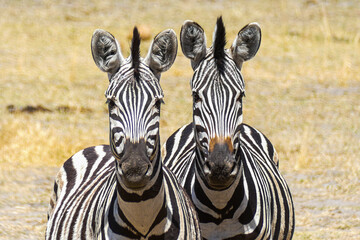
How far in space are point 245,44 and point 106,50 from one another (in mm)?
1344

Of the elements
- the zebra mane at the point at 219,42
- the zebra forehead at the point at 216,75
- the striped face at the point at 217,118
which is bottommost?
the striped face at the point at 217,118

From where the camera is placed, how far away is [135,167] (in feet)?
12.9

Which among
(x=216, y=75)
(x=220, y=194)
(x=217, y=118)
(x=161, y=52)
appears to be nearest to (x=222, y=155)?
(x=217, y=118)

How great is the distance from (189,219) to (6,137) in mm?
7146

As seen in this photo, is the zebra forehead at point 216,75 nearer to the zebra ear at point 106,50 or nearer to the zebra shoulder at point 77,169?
Answer: the zebra ear at point 106,50

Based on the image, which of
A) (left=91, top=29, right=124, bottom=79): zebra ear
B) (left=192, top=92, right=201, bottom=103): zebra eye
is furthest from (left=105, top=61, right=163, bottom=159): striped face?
(left=192, top=92, right=201, bottom=103): zebra eye

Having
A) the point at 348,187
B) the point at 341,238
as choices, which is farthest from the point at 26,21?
the point at 341,238

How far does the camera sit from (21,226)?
26.7 feet

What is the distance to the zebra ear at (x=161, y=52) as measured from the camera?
4508mm

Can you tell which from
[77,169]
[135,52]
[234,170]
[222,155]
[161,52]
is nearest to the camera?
[135,52]

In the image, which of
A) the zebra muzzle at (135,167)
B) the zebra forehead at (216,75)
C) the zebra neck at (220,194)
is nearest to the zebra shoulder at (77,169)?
the zebra neck at (220,194)

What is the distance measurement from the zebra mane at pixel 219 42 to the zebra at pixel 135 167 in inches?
25.7

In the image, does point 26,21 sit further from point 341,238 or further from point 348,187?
point 341,238

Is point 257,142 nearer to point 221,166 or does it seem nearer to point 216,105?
point 216,105
